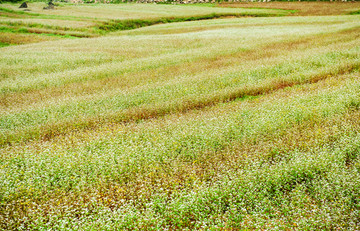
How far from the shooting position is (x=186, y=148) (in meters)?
6.72

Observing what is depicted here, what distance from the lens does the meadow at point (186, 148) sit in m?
4.60

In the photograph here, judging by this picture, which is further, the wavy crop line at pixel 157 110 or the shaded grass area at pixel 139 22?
the shaded grass area at pixel 139 22

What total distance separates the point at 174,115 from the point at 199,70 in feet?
19.7

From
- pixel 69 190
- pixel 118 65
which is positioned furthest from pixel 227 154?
pixel 118 65

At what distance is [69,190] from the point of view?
560 centimetres

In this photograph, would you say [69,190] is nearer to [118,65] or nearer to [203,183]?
[203,183]

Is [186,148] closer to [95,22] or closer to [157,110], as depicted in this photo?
[157,110]

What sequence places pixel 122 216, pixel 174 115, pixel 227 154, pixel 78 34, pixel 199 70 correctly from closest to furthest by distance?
pixel 122 216
pixel 227 154
pixel 174 115
pixel 199 70
pixel 78 34

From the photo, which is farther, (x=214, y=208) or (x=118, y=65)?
(x=118, y=65)

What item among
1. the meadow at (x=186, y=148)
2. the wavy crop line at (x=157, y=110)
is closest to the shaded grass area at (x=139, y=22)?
the meadow at (x=186, y=148)

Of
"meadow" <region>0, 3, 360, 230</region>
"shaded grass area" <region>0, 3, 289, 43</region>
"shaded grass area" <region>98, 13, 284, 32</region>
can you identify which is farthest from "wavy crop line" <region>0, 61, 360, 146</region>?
"shaded grass area" <region>98, 13, 284, 32</region>

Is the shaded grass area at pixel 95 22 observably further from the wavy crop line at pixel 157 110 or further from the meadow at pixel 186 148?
the wavy crop line at pixel 157 110

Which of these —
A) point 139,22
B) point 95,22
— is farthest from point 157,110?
point 139,22

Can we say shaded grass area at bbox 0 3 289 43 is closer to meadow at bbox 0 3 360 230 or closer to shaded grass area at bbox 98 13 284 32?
shaded grass area at bbox 98 13 284 32
